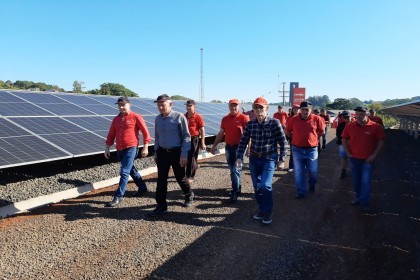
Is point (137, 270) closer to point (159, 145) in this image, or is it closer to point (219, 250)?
point (219, 250)

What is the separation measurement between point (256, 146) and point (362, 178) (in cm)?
234

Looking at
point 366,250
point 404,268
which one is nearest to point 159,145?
point 366,250

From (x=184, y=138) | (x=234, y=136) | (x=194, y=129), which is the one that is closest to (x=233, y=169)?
(x=234, y=136)

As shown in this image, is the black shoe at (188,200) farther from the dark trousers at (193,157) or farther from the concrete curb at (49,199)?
the concrete curb at (49,199)

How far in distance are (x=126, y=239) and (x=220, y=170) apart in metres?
5.25

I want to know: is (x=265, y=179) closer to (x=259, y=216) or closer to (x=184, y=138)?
(x=259, y=216)

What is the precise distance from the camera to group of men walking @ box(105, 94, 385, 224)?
16.9ft

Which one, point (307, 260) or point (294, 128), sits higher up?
point (294, 128)

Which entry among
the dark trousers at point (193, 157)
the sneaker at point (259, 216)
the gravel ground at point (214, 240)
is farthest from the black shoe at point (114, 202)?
the sneaker at point (259, 216)

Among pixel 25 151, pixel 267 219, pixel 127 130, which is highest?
pixel 127 130

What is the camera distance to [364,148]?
230 inches

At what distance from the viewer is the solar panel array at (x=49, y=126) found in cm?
747

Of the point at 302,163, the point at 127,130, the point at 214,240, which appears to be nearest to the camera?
the point at 214,240

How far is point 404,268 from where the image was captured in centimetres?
369
